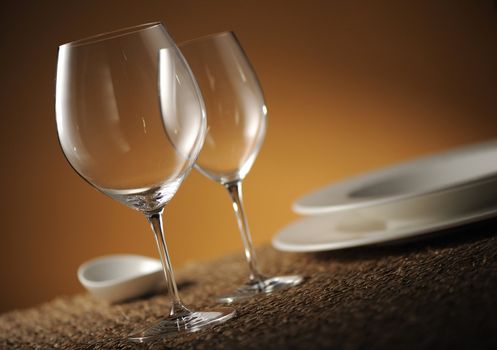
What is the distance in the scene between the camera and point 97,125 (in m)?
0.60

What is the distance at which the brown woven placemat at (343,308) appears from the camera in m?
0.48

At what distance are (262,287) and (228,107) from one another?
0.63 feet

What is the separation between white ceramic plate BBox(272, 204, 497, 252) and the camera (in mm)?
732

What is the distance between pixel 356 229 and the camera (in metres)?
0.84

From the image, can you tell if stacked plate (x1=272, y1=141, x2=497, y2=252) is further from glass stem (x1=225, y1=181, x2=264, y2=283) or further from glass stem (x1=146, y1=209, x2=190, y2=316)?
glass stem (x1=146, y1=209, x2=190, y2=316)

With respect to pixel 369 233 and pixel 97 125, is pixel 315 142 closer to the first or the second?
pixel 369 233

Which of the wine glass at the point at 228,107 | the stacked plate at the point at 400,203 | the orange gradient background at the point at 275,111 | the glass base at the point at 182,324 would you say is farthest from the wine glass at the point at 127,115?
the orange gradient background at the point at 275,111

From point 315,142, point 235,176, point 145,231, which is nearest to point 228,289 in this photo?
point 235,176

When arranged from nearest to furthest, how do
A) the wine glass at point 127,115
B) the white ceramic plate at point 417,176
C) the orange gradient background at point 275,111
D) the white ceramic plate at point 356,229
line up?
the wine glass at point 127,115 → the white ceramic plate at point 356,229 → the white ceramic plate at point 417,176 → the orange gradient background at point 275,111

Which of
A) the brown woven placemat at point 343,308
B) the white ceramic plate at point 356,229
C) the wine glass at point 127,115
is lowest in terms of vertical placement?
the brown woven placemat at point 343,308

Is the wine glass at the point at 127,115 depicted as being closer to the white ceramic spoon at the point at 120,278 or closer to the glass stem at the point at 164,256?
the glass stem at the point at 164,256

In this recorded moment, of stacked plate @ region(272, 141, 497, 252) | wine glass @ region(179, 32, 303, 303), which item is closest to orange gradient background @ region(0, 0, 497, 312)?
stacked plate @ region(272, 141, 497, 252)

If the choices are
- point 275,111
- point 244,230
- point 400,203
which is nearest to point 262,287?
point 244,230

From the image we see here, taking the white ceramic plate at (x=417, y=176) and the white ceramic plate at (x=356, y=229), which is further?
the white ceramic plate at (x=417, y=176)
